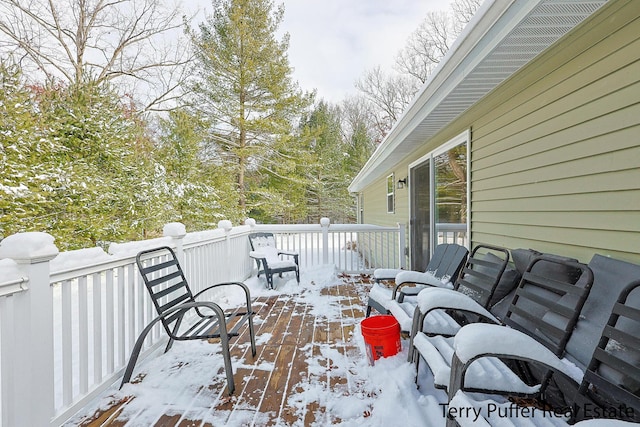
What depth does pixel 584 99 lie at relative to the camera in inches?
78.0

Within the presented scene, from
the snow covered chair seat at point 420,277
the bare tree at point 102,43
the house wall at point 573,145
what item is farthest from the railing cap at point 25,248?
the bare tree at point 102,43

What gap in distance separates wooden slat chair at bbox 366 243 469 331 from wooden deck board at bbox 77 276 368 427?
0.46 meters

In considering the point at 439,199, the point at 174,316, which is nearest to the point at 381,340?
the point at 174,316

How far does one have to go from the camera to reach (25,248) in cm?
158

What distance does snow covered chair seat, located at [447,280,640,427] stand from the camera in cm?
127

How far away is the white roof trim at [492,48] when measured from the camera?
1.75 meters

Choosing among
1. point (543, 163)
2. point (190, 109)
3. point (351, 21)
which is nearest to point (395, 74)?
point (351, 21)

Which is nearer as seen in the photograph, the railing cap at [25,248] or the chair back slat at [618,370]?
the chair back slat at [618,370]

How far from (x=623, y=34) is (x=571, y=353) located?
1.72m

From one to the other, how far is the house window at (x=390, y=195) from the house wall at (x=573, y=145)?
4.57 m

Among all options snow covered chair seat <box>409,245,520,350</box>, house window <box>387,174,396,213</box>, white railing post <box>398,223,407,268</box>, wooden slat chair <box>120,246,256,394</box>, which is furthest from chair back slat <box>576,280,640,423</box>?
house window <box>387,174,396,213</box>

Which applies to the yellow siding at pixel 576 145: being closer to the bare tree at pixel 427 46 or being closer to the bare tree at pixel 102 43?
the bare tree at pixel 102 43

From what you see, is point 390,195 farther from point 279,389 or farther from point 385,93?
point 385,93

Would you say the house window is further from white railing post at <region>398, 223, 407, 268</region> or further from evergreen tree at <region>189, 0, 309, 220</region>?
evergreen tree at <region>189, 0, 309, 220</region>
